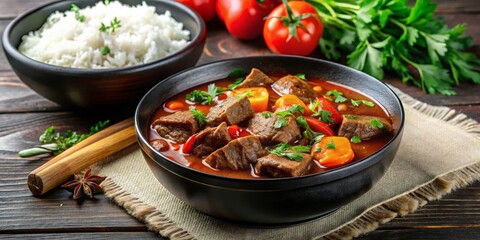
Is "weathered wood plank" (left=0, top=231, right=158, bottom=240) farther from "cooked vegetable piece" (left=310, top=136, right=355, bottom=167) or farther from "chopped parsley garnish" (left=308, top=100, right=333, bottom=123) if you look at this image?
"chopped parsley garnish" (left=308, top=100, right=333, bottom=123)

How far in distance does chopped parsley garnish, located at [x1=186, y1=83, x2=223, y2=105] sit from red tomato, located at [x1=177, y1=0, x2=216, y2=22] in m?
2.04

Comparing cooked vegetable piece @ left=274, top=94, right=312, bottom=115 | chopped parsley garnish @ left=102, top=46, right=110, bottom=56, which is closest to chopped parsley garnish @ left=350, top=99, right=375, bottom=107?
cooked vegetable piece @ left=274, top=94, right=312, bottom=115

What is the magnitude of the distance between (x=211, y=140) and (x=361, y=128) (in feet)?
2.42

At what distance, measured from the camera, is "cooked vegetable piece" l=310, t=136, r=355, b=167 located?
2977mm

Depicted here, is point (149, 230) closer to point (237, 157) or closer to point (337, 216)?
point (237, 157)

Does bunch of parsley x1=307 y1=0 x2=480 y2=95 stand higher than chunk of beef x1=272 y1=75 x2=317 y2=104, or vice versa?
chunk of beef x1=272 y1=75 x2=317 y2=104

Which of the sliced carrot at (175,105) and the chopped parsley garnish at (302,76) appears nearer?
the sliced carrot at (175,105)

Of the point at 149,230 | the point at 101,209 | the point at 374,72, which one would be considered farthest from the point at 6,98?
the point at 374,72

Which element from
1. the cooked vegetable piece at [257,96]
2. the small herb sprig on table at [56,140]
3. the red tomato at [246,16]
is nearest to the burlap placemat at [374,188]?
the small herb sprig on table at [56,140]

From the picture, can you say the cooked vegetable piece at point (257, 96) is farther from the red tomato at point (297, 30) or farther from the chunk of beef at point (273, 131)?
the red tomato at point (297, 30)

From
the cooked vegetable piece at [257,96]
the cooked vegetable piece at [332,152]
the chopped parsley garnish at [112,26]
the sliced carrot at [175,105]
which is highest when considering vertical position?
the cooked vegetable piece at [332,152]

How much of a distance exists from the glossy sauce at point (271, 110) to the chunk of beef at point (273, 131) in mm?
188

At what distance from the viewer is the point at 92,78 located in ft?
12.6

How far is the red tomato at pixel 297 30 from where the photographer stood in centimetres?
482
